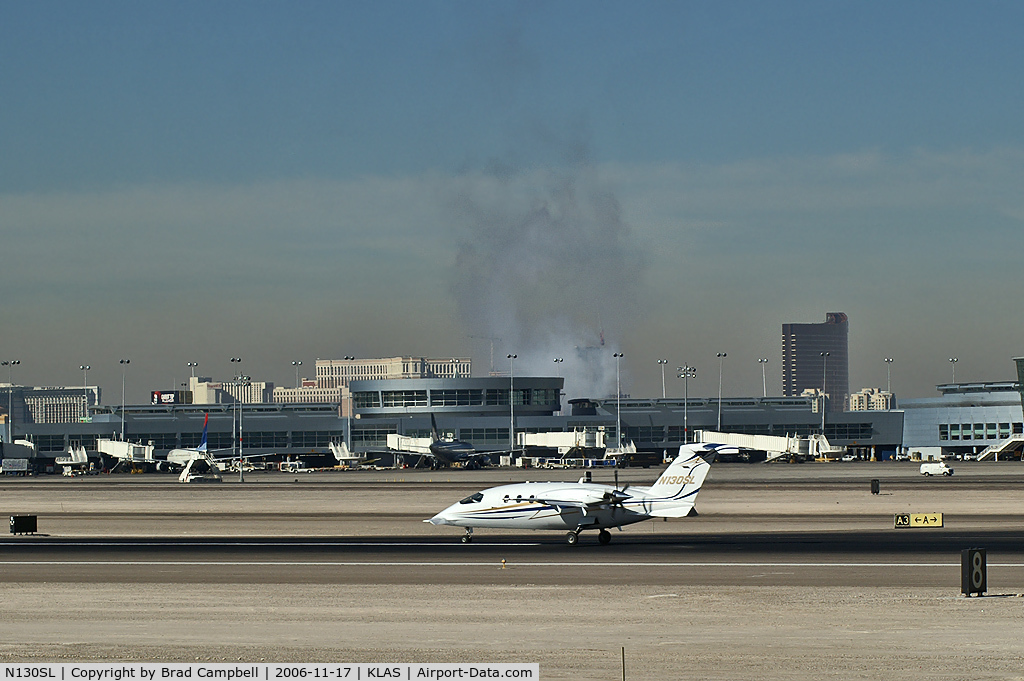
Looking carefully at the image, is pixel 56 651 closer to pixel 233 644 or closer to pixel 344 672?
pixel 233 644

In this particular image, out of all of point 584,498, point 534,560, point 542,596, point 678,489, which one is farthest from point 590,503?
point 542,596

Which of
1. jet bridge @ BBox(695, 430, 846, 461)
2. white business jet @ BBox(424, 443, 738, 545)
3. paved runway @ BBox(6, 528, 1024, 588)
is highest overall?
white business jet @ BBox(424, 443, 738, 545)

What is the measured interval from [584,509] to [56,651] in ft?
94.3

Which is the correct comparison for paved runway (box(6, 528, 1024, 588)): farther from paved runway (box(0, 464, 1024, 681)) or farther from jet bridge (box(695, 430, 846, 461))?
jet bridge (box(695, 430, 846, 461))

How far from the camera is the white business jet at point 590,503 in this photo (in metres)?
53.4

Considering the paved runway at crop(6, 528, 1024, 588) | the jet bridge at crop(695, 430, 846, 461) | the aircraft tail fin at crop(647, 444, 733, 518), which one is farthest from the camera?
the jet bridge at crop(695, 430, 846, 461)

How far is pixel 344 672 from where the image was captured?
25000 millimetres

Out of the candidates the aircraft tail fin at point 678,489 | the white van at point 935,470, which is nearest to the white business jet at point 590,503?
the aircraft tail fin at point 678,489

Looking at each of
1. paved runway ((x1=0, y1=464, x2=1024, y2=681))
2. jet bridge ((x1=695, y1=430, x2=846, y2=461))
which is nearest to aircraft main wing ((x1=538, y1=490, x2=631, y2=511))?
paved runway ((x1=0, y1=464, x2=1024, y2=681))

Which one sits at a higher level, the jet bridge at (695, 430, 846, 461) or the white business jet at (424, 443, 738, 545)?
the white business jet at (424, 443, 738, 545)

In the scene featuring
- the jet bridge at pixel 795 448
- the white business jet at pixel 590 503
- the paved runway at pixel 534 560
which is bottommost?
the jet bridge at pixel 795 448

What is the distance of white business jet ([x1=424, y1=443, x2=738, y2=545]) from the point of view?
53.4 metres

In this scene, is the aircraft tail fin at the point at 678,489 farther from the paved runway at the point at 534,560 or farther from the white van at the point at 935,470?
the white van at the point at 935,470

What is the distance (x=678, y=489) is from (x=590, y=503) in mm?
4049
